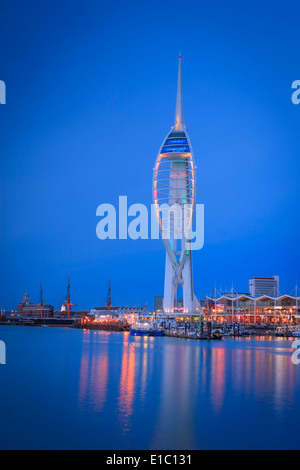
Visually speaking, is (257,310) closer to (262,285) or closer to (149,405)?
(262,285)

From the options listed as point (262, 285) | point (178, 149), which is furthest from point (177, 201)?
point (262, 285)

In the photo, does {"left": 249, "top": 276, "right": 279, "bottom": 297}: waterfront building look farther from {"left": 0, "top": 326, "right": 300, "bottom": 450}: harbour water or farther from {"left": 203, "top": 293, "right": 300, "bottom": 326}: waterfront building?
{"left": 0, "top": 326, "right": 300, "bottom": 450}: harbour water

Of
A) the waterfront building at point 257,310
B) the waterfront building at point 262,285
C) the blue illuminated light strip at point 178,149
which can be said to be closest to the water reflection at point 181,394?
the blue illuminated light strip at point 178,149

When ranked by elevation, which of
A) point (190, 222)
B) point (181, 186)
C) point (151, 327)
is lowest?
point (151, 327)

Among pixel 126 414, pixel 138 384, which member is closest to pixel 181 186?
pixel 138 384

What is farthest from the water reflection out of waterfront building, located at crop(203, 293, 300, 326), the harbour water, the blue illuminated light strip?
waterfront building, located at crop(203, 293, 300, 326)
